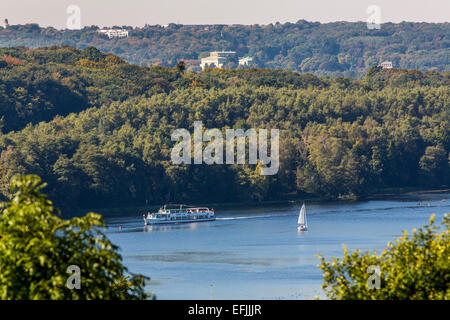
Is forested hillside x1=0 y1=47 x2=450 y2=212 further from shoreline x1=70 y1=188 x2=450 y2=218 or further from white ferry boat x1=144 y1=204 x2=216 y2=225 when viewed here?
white ferry boat x1=144 y1=204 x2=216 y2=225

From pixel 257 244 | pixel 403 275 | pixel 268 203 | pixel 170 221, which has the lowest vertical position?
pixel 403 275

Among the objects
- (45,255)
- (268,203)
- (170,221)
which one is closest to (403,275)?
(45,255)

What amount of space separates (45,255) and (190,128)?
222ft

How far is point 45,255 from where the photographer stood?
12695 millimetres

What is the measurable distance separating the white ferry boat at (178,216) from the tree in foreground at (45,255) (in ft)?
150

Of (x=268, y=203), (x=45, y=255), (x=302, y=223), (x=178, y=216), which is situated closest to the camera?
(x=45, y=255)

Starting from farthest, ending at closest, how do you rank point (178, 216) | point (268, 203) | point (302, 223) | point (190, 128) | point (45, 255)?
point (190, 128) < point (268, 203) < point (178, 216) < point (302, 223) < point (45, 255)

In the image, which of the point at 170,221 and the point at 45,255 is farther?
the point at 170,221

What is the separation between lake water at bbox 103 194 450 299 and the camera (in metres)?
35.7

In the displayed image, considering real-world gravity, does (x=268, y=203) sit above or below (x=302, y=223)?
above

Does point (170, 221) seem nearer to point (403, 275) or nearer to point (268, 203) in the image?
point (268, 203)

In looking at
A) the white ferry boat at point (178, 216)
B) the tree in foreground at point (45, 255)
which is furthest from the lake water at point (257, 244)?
the tree in foreground at point (45, 255)

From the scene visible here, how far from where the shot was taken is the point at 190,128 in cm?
8031
